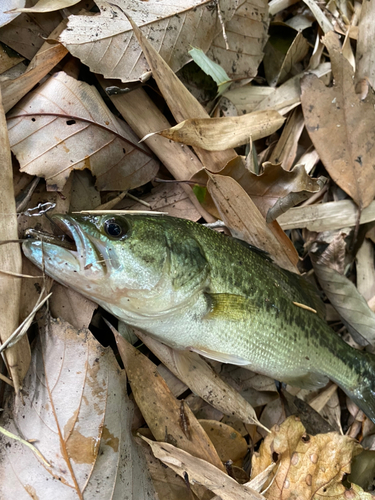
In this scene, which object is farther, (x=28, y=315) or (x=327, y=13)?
(x=327, y=13)

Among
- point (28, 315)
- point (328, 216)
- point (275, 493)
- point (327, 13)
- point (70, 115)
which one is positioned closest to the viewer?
point (28, 315)

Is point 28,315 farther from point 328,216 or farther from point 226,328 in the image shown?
point 328,216

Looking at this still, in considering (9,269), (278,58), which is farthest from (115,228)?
(278,58)

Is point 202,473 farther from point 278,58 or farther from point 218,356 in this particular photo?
point 278,58

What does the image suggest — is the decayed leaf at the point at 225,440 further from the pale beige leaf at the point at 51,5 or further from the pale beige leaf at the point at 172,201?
the pale beige leaf at the point at 51,5

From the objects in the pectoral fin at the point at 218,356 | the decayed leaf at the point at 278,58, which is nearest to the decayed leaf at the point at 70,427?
the pectoral fin at the point at 218,356

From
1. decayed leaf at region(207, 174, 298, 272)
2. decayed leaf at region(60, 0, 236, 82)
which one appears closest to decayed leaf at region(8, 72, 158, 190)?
decayed leaf at region(60, 0, 236, 82)

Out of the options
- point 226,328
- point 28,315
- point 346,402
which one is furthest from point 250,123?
point 346,402
